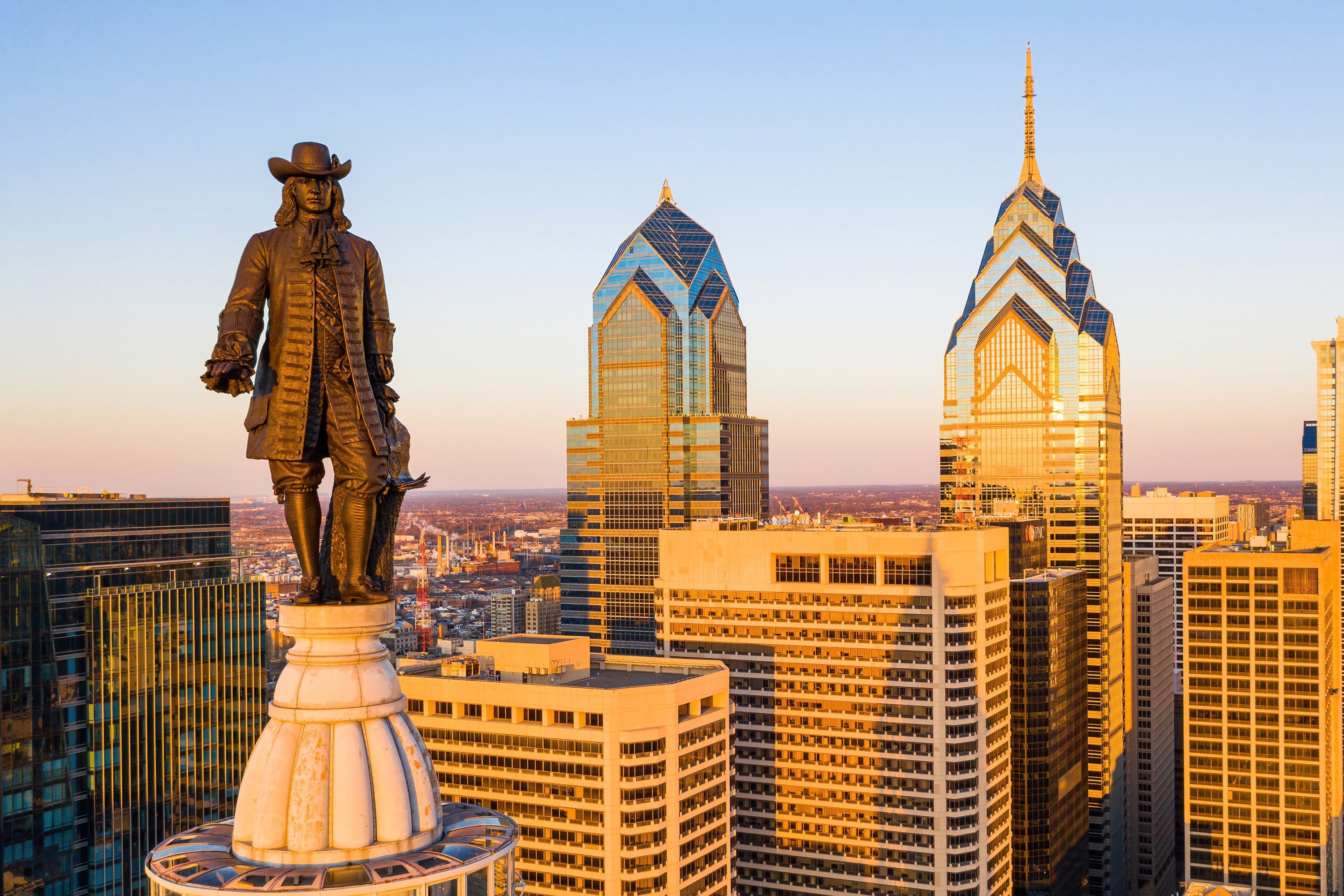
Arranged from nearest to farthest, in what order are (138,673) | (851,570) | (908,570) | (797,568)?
(138,673)
(908,570)
(851,570)
(797,568)

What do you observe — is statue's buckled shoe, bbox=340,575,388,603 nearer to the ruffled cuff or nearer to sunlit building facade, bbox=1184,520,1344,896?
the ruffled cuff

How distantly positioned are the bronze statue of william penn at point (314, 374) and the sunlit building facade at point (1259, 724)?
16006 cm

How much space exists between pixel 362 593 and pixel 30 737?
272ft

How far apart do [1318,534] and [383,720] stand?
669ft

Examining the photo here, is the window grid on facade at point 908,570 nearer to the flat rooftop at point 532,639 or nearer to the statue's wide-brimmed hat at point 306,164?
the flat rooftop at point 532,639

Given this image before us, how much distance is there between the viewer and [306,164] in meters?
21.0

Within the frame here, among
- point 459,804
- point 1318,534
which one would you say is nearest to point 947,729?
point 1318,534

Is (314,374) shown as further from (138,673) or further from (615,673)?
(615,673)

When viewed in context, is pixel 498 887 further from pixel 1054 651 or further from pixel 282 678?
pixel 1054 651

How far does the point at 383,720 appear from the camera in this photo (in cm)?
2023

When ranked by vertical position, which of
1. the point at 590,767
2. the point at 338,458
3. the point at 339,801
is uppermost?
the point at 338,458

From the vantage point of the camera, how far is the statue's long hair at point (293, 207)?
21.0m

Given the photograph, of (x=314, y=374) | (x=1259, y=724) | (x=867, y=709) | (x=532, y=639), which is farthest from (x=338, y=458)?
(x=1259, y=724)

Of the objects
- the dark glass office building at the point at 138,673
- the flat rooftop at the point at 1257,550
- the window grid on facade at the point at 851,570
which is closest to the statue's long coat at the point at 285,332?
the dark glass office building at the point at 138,673
